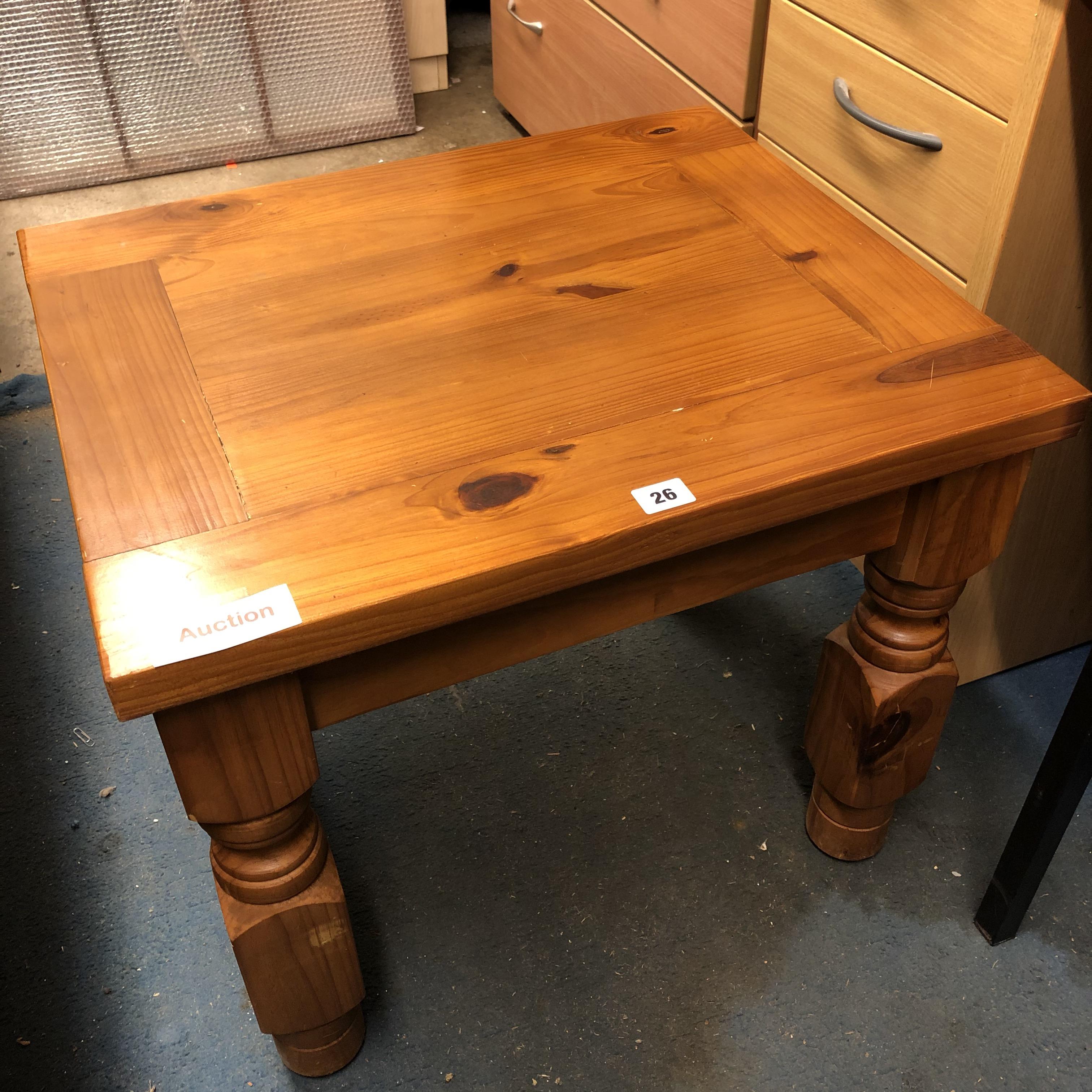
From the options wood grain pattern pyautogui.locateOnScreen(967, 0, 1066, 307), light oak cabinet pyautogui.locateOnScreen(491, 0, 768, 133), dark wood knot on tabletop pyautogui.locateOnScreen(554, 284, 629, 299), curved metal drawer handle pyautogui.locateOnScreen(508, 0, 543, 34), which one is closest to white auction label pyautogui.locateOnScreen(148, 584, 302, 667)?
dark wood knot on tabletop pyautogui.locateOnScreen(554, 284, 629, 299)

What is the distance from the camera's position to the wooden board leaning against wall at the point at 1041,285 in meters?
0.87

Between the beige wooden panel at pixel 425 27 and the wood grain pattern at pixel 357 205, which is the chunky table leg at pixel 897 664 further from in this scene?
the beige wooden panel at pixel 425 27

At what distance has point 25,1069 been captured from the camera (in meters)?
0.92

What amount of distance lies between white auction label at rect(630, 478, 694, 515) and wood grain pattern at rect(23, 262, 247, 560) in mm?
238

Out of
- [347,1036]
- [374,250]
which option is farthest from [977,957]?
[374,250]

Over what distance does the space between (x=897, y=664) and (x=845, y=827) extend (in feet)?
0.75

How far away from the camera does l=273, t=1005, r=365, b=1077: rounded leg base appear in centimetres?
88

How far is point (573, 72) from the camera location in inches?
74.3

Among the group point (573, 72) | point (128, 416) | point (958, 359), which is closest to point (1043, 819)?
point (958, 359)

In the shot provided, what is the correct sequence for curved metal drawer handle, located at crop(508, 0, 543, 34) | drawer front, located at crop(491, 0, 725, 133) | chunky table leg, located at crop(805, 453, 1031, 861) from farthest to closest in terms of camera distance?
curved metal drawer handle, located at crop(508, 0, 543, 34)
drawer front, located at crop(491, 0, 725, 133)
chunky table leg, located at crop(805, 453, 1031, 861)

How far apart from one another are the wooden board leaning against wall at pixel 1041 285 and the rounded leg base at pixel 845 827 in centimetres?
26

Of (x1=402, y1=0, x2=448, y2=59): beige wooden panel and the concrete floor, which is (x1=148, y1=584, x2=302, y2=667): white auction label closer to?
the concrete floor

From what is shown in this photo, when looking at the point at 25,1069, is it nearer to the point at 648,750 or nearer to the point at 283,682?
the point at 283,682

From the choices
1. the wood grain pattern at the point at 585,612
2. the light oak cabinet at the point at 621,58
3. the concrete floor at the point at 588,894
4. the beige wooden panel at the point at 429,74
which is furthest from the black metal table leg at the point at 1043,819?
the beige wooden panel at the point at 429,74
